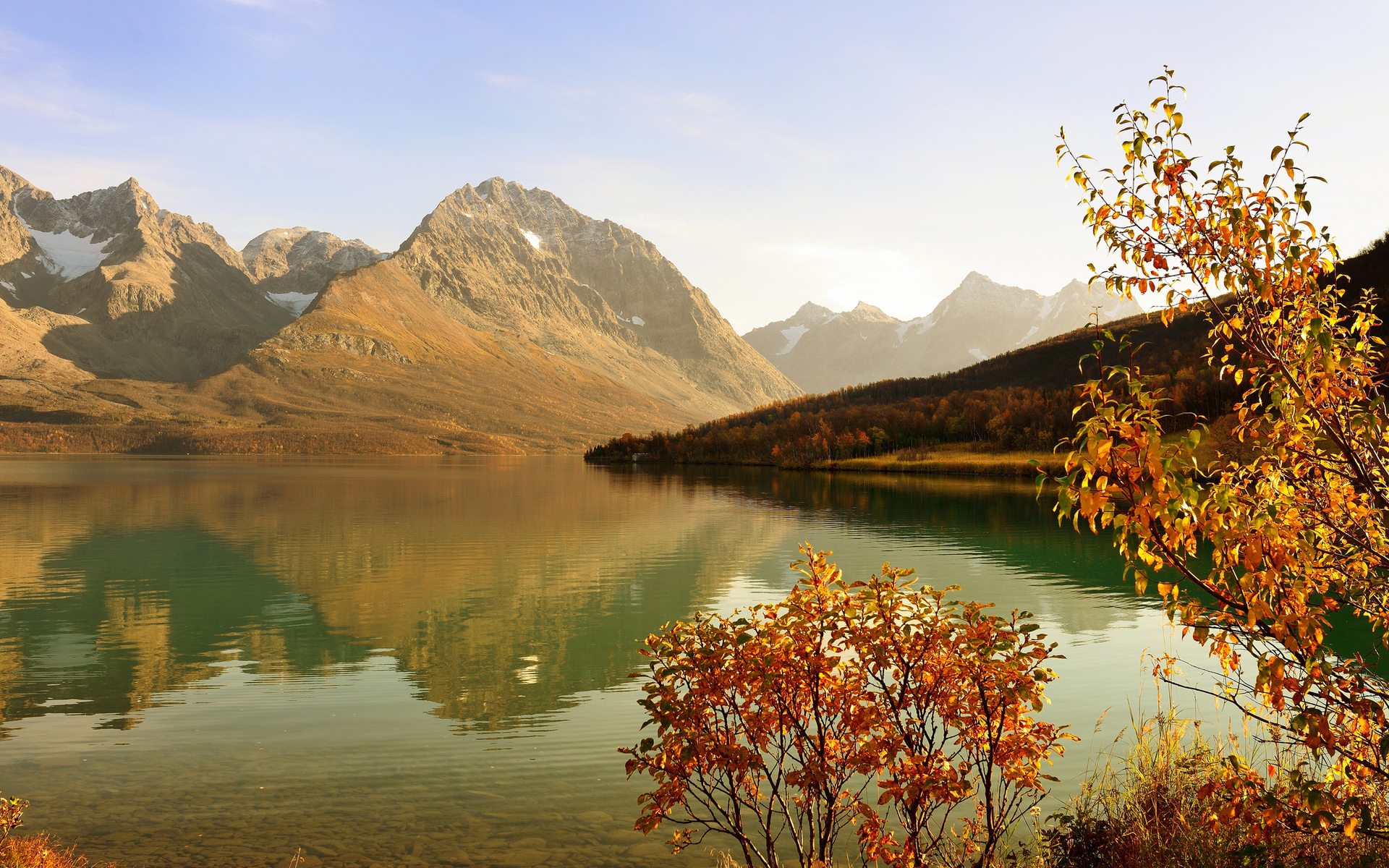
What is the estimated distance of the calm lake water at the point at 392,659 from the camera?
41.7 ft

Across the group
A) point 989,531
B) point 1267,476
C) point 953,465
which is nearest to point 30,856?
point 1267,476

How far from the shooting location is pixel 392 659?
24.5 metres

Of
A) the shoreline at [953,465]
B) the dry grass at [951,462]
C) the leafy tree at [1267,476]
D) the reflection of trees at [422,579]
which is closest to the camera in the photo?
the leafy tree at [1267,476]

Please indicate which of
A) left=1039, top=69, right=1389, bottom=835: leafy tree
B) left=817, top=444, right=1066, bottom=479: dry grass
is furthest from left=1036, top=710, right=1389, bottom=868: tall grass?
left=817, top=444, right=1066, bottom=479: dry grass

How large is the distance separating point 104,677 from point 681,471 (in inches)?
6222

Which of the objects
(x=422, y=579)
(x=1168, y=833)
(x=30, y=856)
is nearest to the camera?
(x=30, y=856)

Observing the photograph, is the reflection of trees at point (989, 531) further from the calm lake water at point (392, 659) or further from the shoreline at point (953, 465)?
the shoreline at point (953, 465)

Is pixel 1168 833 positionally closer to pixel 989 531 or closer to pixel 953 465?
pixel 989 531

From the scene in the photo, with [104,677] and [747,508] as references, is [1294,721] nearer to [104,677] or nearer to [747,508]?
[104,677]

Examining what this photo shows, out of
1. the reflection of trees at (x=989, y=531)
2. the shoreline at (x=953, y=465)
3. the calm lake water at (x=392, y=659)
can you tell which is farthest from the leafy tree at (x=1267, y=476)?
the shoreline at (x=953, y=465)

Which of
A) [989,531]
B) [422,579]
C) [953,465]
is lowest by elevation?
[422,579]

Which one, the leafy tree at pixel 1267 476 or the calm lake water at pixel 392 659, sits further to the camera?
the calm lake water at pixel 392 659

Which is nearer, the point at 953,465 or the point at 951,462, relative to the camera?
the point at 953,465

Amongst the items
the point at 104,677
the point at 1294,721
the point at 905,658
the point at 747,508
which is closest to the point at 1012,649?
the point at 905,658
